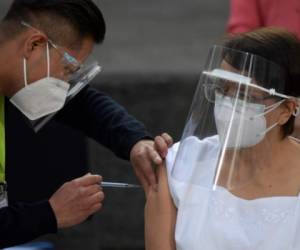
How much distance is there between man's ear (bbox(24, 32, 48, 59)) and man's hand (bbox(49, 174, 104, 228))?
0.46 m

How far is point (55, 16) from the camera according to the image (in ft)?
→ 12.0

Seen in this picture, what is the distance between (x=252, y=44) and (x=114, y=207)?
8.91 feet

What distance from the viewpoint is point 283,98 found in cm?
345

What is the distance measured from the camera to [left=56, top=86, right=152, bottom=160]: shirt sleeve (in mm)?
3857

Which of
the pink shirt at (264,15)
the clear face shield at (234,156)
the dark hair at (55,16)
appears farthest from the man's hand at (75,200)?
the pink shirt at (264,15)

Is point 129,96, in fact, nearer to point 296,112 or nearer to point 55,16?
point 55,16

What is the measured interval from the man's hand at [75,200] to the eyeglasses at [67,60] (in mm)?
394

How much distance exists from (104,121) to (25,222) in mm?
564

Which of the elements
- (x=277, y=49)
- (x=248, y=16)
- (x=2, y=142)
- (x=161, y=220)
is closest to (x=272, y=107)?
Result: (x=277, y=49)

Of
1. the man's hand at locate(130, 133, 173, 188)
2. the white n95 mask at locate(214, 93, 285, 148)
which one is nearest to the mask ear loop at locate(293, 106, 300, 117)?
the white n95 mask at locate(214, 93, 285, 148)

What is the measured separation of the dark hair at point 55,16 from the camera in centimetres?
366

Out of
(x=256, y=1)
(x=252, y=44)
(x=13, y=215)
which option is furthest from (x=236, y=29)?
(x=13, y=215)

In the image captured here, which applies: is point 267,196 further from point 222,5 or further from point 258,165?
point 222,5

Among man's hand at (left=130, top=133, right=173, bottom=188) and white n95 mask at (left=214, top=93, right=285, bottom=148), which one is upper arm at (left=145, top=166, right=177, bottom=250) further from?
white n95 mask at (left=214, top=93, right=285, bottom=148)
